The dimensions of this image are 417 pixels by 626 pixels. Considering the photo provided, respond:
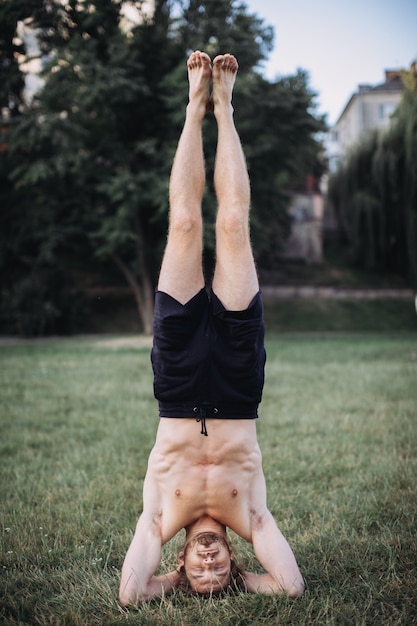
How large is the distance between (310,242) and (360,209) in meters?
9.53

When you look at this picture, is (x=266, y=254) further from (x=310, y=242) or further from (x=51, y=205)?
(x=51, y=205)

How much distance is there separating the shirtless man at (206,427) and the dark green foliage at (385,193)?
2029 cm

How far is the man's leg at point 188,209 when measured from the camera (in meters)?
2.97

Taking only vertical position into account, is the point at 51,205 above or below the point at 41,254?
above

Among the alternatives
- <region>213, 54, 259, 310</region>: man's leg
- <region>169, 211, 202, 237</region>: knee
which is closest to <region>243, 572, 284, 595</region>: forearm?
<region>213, 54, 259, 310</region>: man's leg

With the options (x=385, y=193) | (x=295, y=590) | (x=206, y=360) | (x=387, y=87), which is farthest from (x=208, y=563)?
(x=387, y=87)

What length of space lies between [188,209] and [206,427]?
3.81ft

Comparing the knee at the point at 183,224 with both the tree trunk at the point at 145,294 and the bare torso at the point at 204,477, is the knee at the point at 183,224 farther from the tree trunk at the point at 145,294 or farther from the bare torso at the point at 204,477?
the tree trunk at the point at 145,294

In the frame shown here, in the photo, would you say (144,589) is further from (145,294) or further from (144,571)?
(145,294)

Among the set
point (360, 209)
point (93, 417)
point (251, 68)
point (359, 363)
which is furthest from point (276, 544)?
point (360, 209)

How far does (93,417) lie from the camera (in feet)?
22.3

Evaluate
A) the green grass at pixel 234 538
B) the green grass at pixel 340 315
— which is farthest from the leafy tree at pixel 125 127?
the green grass at pixel 234 538

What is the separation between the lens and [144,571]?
269 centimetres

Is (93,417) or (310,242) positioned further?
(310,242)
